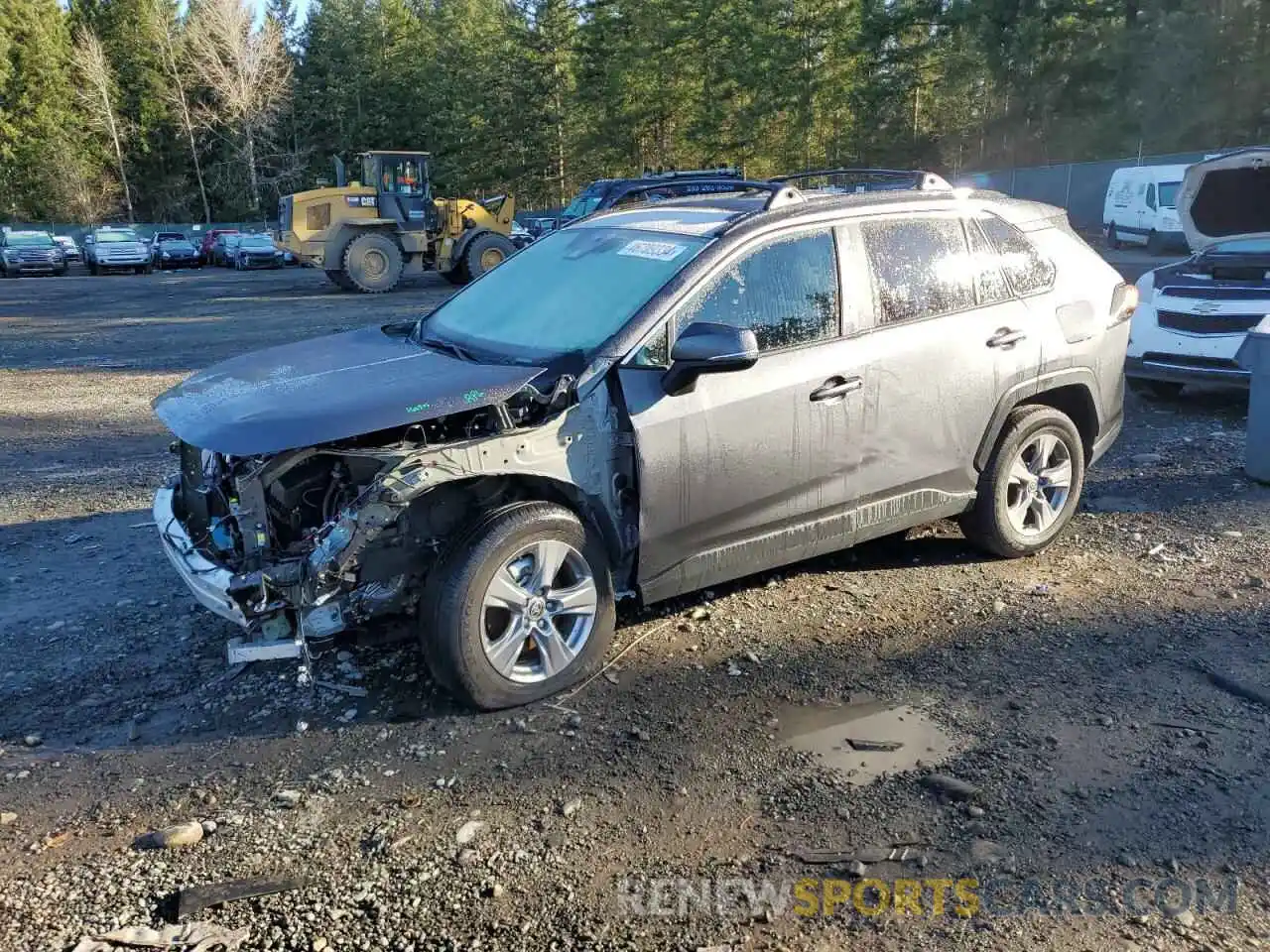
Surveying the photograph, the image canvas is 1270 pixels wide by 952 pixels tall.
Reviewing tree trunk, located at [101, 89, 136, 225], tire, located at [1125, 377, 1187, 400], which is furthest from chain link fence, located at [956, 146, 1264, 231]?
tree trunk, located at [101, 89, 136, 225]

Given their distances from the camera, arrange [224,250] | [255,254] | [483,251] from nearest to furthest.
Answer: [483,251] → [255,254] → [224,250]

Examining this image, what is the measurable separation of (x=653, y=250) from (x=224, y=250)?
4031cm

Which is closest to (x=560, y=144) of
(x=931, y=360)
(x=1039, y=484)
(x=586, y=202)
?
(x=586, y=202)

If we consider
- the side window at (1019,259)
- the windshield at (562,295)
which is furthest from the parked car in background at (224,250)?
the side window at (1019,259)

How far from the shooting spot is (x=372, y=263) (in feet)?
70.8

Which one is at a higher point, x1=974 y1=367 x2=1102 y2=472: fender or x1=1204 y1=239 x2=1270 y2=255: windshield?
x1=1204 y1=239 x2=1270 y2=255: windshield

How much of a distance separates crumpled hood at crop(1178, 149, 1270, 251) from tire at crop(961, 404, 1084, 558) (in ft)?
16.1

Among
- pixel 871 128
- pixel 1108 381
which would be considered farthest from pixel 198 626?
pixel 871 128

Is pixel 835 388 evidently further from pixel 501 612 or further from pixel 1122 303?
pixel 1122 303

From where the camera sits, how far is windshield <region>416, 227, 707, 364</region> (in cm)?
412

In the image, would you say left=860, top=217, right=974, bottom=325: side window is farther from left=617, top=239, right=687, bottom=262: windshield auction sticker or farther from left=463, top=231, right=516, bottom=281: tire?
left=463, top=231, right=516, bottom=281: tire

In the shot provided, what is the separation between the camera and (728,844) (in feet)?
9.74

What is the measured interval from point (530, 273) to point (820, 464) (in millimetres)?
1661

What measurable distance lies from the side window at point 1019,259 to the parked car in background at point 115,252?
36643 mm
